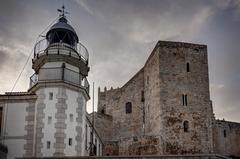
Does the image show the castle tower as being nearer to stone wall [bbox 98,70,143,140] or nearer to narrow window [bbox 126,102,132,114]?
stone wall [bbox 98,70,143,140]

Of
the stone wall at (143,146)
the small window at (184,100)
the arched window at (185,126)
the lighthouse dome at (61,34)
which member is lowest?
the stone wall at (143,146)

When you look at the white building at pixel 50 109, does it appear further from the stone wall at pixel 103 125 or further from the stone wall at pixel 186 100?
the stone wall at pixel 103 125

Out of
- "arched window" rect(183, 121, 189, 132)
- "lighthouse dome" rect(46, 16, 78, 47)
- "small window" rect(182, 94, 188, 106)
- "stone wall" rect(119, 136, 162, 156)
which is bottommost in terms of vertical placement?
"stone wall" rect(119, 136, 162, 156)

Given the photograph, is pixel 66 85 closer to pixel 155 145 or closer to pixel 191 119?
pixel 155 145

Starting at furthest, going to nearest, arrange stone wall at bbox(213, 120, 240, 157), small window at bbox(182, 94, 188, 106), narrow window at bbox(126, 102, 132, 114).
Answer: stone wall at bbox(213, 120, 240, 157) < narrow window at bbox(126, 102, 132, 114) < small window at bbox(182, 94, 188, 106)

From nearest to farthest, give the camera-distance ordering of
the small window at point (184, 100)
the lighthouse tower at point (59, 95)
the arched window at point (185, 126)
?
1. the lighthouse tower at point (59, 95)
2. the arched window at point (185, 126)
3. the small window at point (184, 100)

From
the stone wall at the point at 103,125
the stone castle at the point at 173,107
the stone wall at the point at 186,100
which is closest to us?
the stone castle at the point at 173,107

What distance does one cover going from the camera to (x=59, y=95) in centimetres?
2219

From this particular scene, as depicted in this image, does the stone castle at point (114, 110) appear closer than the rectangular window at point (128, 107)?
Yes

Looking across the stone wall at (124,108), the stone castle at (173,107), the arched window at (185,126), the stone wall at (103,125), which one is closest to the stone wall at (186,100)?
the stone castle at (173,107)

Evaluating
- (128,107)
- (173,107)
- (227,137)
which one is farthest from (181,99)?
(227,137)

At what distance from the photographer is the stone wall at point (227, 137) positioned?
147 feet

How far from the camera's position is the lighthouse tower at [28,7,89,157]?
21.5 m

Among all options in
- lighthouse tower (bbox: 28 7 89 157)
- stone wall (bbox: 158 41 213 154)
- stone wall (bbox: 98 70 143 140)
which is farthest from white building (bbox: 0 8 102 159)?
stone wall (bbox: 98 70 143 140)
